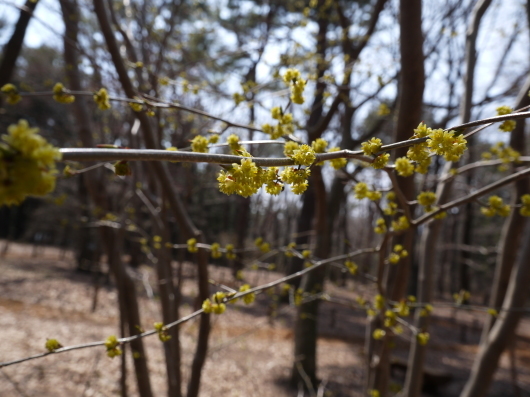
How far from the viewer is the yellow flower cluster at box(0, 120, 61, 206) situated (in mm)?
606

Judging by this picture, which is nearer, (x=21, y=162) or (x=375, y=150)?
(x=21, y=162)

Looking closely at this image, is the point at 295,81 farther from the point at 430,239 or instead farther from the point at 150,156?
the point at 430,239

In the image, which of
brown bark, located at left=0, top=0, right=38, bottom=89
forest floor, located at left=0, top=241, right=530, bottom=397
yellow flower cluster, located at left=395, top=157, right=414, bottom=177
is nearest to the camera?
yellow flower cluster, located at left=395, top=157, right=414, bottom=177

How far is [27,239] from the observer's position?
21234mm

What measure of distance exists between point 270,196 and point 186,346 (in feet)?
12.7

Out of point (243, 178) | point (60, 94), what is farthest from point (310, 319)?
point (243, 178)

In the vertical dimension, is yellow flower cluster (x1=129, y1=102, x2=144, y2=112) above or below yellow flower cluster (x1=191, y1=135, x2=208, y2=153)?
above

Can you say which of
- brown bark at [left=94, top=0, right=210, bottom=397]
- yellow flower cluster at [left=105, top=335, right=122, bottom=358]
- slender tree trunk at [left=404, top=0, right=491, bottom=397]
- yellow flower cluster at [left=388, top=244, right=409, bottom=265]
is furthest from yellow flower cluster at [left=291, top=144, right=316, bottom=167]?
slender tree trunk at [left=404, top=0, right=491, bottom=397]

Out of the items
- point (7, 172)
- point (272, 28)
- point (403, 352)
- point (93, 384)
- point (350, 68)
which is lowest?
point (403, 352)

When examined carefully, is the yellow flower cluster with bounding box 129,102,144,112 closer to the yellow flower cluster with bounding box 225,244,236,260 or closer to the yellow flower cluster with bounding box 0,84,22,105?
the yellow flower cluster with bounding box 0,84,22,105

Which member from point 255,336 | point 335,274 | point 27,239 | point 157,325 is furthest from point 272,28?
point 27,239

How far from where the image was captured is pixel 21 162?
622 millimetres

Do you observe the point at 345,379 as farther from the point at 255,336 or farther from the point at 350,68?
the point at 350,68

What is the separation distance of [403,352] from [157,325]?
9.51 m
